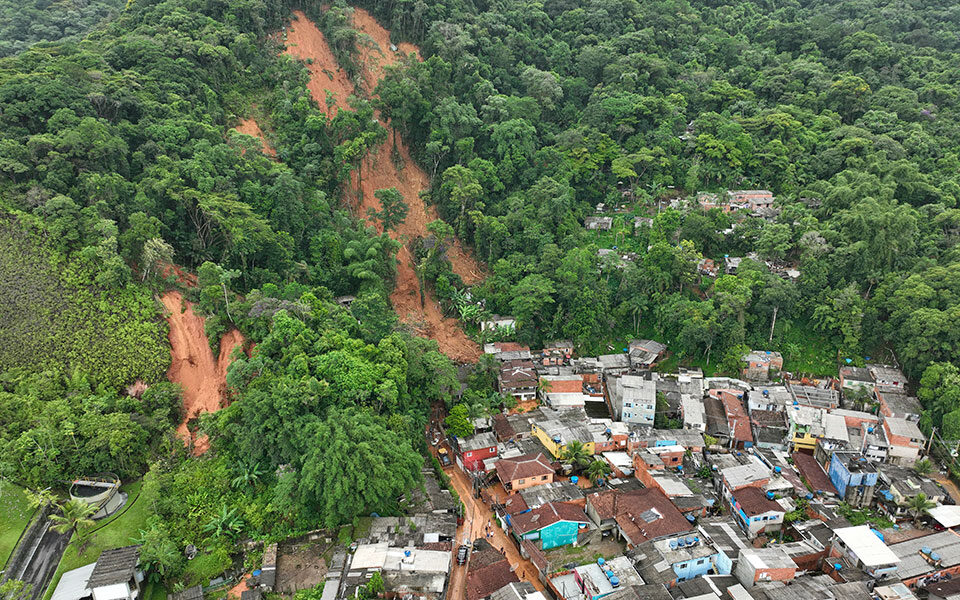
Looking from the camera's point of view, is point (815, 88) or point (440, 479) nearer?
point (440, 479)

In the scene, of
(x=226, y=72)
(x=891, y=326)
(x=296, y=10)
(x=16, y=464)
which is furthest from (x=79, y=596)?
(x=296, y=10)

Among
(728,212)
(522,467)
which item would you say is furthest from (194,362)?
(728,212)

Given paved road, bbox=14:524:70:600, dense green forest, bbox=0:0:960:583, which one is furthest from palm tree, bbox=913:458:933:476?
paved road, bbox=14:524:70:600

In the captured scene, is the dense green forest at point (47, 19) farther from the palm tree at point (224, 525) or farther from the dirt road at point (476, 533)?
the dirt road at point (476, 533)

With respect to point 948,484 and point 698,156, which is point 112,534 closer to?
point 948,484

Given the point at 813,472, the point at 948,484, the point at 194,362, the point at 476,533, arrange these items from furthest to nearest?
the point at 194,362
the point at 813,472
the point at 948,484
the point at 476,533

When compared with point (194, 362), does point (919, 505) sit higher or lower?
lower

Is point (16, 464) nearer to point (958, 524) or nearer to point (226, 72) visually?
point (226, 72)
